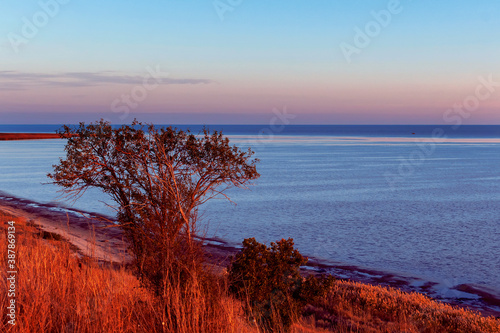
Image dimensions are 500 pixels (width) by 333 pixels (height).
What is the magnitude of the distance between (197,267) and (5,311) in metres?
3.05

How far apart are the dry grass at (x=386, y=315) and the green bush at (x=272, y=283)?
1.14 metres

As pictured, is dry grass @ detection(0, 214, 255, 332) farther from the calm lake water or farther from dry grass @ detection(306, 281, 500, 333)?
the calm lake water

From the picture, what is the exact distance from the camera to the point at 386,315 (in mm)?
13555

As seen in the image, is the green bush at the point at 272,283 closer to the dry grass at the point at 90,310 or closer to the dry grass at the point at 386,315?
the dry grass at the point at 386,315

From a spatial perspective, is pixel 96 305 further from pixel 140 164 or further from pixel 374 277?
pixel 374 277

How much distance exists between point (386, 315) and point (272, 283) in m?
4.53

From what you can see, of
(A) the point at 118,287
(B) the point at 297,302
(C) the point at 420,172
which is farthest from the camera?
(C) the point at 420,172

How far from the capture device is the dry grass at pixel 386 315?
1200cm

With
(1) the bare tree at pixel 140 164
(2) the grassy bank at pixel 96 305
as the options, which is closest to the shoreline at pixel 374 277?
(1) the bare tree at pixel 140 164

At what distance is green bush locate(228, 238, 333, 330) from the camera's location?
427 inches

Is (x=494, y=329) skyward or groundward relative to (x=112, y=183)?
groundward

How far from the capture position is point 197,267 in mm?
7379

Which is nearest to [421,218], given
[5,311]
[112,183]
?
[112,183]

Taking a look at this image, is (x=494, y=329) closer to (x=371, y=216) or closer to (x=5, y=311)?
(x=5, y=311)
